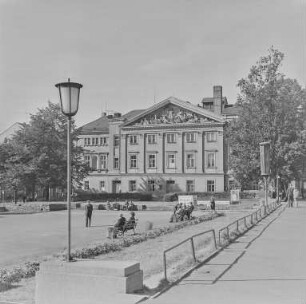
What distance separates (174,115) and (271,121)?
3075 cm

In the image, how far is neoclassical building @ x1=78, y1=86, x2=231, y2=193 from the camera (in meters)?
76.2

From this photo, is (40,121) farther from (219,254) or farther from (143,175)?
(219,254)

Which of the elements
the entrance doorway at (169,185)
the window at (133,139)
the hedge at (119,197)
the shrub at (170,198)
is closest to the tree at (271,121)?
the shrub at (170,198)

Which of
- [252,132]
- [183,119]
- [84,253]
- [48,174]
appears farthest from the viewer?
[183,119]

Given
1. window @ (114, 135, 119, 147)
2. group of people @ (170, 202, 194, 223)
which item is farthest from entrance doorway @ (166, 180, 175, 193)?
group of people @ (170, 202, 194, 223)

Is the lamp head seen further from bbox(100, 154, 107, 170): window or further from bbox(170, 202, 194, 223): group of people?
bbox(100, 154, 107, 170): window

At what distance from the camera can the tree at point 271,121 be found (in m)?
47.3

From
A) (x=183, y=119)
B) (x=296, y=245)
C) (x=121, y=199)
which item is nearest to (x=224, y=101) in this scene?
(x=183, y=119)

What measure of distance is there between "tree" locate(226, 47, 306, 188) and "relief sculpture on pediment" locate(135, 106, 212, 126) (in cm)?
2742

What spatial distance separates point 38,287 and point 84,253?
6723 mm

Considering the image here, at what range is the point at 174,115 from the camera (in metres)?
77.4

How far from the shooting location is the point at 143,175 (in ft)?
262

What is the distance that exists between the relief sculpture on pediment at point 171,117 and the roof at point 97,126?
935cm

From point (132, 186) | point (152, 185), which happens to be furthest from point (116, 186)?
point (152, 185)
